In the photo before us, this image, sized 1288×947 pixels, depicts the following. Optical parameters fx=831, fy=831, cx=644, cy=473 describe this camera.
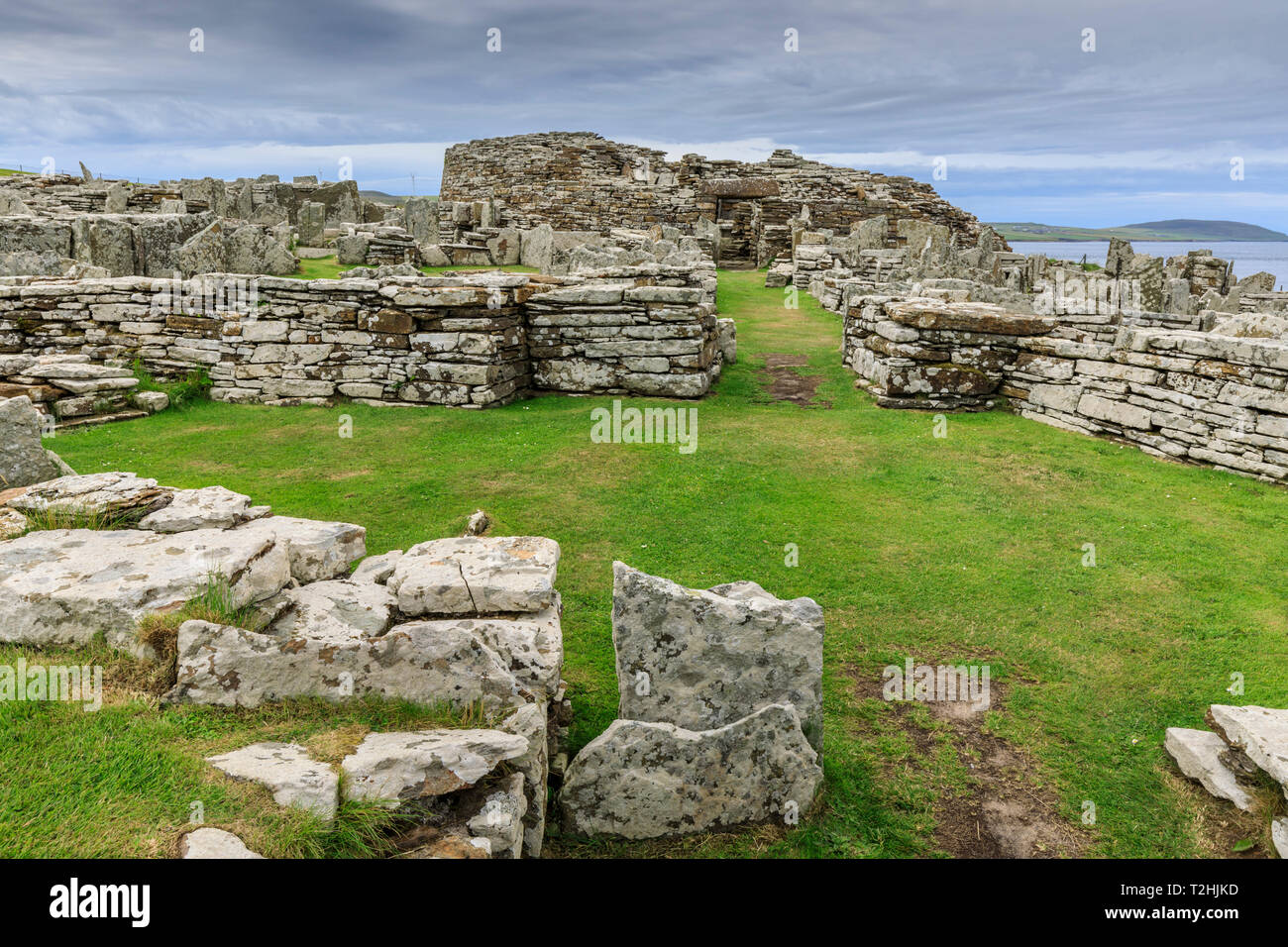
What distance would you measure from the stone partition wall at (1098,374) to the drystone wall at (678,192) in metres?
20.4

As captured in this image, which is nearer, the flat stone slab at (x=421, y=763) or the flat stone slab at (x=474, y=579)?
the flat stone slab at (x=421, y=763)

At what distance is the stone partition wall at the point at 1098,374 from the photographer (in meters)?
8.22

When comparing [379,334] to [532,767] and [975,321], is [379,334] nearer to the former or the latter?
[975,321]

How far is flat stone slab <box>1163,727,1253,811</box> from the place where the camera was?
A: 156 inches

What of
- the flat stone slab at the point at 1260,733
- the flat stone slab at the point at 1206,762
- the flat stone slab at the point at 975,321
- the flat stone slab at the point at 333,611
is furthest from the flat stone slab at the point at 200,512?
the flat stone slab at the point at 975,321

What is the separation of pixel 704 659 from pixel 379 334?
27.7ft

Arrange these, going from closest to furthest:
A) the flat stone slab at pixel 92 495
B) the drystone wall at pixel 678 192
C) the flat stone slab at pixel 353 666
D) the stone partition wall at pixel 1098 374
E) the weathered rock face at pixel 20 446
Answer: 1. the flat stone slab at pixel 353 666
2. the flat stone slab at pixel 92 495
3. the weathered rock face at pixel 20 446
4. the stone partition wall at pixel 1098 374
5. the drystone wall at pixel 678 192

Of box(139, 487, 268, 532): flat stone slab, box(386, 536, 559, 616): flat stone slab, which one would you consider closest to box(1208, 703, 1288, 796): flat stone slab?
box(386, 536, 559, 616): flat stone slab

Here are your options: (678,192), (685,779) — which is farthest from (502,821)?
(678,192)

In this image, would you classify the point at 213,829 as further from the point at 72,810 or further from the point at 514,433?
the point at 514,433

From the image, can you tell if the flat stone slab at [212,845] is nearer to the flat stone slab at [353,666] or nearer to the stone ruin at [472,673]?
the stone ruin at [472,673]

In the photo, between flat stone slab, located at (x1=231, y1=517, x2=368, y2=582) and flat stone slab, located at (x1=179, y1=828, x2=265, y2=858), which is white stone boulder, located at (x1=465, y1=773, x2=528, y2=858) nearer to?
flat stone slab, located at (x1=179, y1=828, x2=265, y2=858)
